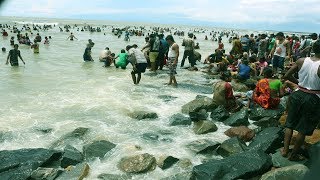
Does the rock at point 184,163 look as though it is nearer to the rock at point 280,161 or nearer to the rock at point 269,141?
the rock at point 269,141

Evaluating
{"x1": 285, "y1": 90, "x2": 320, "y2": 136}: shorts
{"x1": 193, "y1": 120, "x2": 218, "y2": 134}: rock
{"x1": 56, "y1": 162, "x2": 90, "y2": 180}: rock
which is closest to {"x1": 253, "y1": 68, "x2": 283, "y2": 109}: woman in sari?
{"x1": 193, "y1": 120, "x2": 218, "y2": 134}: rock

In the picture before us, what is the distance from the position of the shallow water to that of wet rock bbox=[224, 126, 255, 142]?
187 mm

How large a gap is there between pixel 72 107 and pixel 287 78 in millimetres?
6163

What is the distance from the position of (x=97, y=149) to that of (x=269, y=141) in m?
3.10

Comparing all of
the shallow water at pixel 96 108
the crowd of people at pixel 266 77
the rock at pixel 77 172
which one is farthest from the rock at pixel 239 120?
the rock at pixel 77 172

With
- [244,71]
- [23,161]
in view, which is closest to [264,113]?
[244,71]

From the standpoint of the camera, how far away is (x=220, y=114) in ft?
27.4

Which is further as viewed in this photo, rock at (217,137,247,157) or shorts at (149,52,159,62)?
shorts at (149,52,159,62)

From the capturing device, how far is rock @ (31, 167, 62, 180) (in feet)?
16.9

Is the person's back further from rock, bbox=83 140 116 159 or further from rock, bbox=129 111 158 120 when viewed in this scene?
rock, bbox=129 111 158 120

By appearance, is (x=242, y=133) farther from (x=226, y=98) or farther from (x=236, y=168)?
(x=236, y=168)

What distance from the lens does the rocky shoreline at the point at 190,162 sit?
195 inches

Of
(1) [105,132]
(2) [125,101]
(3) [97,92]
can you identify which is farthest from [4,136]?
(3) [97,92]

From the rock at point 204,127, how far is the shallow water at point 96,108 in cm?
15
